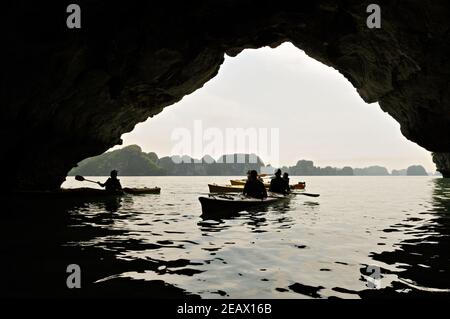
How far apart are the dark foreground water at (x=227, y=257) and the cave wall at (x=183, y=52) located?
5889mm

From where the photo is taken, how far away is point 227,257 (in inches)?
314

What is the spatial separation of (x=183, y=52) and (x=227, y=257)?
11557mm

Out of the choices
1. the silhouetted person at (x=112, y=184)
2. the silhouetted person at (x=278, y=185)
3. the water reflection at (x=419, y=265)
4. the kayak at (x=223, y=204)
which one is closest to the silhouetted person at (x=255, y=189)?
the kayak at (x=223, y=204)

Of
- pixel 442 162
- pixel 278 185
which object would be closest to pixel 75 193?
pixel 278 185

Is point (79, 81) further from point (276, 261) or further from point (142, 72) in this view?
point (276, 261)

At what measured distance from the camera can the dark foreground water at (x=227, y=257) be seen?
18.9 feet

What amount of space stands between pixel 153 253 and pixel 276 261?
9.25 ft

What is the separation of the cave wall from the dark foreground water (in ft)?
19.3

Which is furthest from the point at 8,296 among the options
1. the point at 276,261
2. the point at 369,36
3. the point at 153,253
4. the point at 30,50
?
the point at 369,36

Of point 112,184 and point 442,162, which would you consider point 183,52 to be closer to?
point 112,184

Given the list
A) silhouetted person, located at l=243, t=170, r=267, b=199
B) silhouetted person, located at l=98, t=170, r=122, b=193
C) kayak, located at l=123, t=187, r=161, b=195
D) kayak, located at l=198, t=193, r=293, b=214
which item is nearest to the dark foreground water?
kayak, located at l=198, t=193, r=293, b=214

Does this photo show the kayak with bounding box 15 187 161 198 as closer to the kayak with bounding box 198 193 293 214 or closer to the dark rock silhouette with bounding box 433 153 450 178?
the kayak with bounding box 198 193 293 214

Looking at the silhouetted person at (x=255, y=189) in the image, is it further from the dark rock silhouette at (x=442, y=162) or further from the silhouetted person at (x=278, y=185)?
the dark rock silhouette at (x=442, y=162)

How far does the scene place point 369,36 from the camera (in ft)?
49.5
